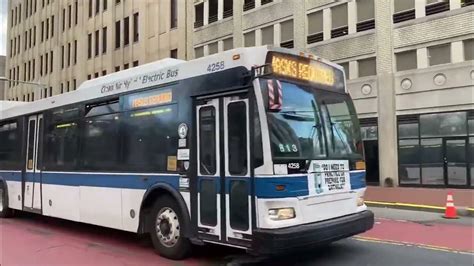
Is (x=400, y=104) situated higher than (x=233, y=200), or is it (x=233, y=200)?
(x=400, y=104)

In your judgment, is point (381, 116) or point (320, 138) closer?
point (320, 138)

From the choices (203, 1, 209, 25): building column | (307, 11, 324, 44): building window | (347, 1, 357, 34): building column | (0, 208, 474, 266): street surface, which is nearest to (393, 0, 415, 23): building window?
(347, 1, 357, 34): building column

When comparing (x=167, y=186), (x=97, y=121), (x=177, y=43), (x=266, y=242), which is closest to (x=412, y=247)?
(x=266, y=242)

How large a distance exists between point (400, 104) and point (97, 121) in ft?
61.8

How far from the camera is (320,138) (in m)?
7.10

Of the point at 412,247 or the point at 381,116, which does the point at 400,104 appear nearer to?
the point at 381,116

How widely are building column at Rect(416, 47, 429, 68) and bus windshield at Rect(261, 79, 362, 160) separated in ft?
58.6

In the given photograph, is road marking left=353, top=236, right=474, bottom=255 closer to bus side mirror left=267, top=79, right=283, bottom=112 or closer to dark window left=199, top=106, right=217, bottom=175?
dark window left=199, top=106, right=217, bottom=175

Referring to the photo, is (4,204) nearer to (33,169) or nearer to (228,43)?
(33,169)

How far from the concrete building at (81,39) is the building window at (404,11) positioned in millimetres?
16752

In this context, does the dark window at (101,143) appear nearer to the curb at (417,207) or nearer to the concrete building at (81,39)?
the curb at (417,207)

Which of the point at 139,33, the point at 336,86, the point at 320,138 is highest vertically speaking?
the point at 139,33

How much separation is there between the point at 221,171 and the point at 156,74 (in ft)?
7.67

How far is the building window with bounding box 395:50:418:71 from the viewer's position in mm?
24672
